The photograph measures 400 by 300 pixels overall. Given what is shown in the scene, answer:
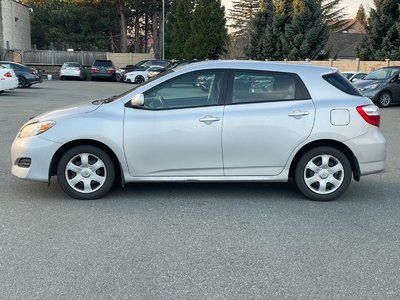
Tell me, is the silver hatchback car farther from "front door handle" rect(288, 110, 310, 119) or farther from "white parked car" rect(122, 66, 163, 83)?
"white parked car" rect(122, 66, 163, 83)

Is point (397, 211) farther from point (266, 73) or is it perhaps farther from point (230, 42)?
point (230, 42)

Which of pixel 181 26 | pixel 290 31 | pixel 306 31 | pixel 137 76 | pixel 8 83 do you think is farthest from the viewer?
pixel 181 26

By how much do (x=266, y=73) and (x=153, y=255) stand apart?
2747mm

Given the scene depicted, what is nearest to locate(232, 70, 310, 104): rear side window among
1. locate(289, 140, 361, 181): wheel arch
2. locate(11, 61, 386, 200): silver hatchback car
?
locate(11, 61, 386, 200): silver hatchback car

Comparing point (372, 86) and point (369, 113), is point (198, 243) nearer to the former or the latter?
point (369, 113)

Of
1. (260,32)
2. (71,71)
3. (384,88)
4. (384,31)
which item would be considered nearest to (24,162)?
(384,88)

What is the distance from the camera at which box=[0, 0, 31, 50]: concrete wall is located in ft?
131

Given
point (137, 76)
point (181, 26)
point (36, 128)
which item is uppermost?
point (181, 26)

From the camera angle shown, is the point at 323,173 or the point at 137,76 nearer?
the point at 323,173

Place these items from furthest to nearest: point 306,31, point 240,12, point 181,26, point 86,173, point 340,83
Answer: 1. point 240,12
2. point 181,26
3. point 306,31
4. point 340,83
5. point 86,173

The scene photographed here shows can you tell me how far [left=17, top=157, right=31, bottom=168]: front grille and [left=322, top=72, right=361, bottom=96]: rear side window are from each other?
3.68 metres

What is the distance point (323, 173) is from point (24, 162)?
3569 mm

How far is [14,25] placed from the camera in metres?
43.5

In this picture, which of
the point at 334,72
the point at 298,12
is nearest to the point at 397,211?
the point at 334,72
